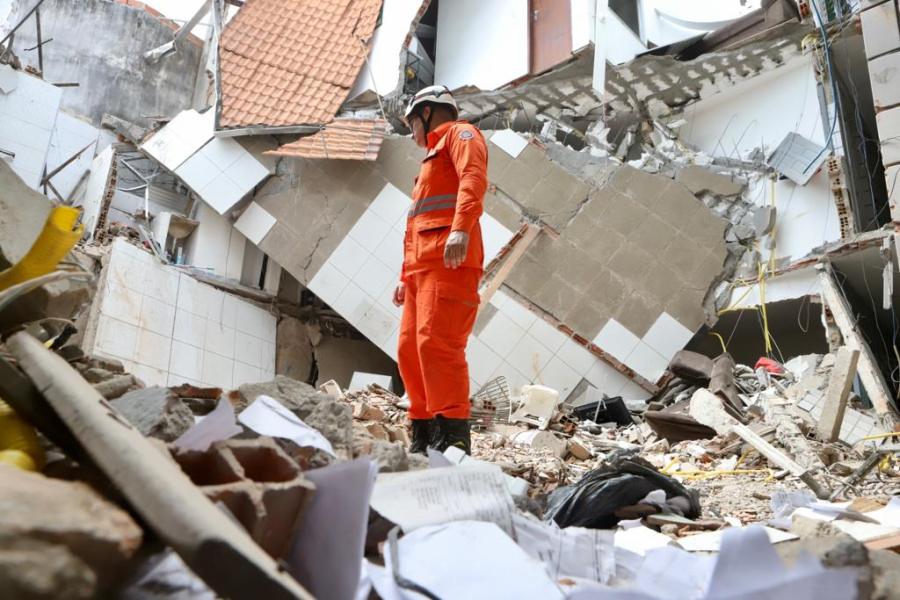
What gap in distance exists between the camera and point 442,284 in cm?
337

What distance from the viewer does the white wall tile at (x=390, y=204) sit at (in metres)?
7.12

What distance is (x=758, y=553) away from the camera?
1.15 meters

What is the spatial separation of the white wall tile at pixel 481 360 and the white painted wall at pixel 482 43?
131 inches

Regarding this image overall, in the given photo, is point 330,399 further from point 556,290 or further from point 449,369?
point 556,290

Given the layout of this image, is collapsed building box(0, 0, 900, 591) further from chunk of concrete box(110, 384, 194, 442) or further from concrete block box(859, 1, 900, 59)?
chunk of concrete box(110, 384, 194, 442)

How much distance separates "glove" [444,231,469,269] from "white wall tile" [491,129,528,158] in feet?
13.6

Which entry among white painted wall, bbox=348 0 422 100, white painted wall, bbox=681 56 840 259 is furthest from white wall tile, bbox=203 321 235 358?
white painted wall, bbox=681 56 840 259

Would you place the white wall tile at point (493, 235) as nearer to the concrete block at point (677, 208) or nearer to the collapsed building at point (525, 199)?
the collapsed building at point (525, 199)

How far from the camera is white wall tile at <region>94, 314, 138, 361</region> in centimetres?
571

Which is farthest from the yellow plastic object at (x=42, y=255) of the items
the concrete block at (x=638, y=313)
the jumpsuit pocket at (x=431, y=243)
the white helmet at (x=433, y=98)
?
the concrete block at (x=638, y=313)

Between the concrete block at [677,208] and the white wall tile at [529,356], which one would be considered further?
the concrete block at [677,208]

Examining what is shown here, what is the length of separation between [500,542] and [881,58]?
4214 mm

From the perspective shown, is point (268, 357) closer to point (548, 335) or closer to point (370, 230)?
point (370, 230)

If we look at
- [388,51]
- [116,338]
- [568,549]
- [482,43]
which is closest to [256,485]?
[568,549]
